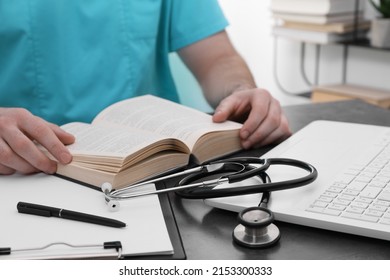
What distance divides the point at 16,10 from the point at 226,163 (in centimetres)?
65

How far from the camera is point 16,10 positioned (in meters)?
1.09

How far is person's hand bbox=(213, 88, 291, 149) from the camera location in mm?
869

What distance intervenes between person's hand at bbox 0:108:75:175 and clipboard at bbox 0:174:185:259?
40 mm

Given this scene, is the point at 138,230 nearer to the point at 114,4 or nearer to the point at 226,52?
the point at 114,4

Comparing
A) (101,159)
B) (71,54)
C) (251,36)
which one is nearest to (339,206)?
(101,159)

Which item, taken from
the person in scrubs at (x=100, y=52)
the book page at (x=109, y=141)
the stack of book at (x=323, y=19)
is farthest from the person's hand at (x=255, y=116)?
the stack of book at (x=323, y=19)

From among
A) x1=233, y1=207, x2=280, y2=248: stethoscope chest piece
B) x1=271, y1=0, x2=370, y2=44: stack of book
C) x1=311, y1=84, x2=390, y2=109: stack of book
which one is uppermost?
x1=233, y1=207, x2=280, y2=248: stethoscope chest piece

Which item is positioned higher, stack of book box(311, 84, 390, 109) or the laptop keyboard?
the laptop keyboard

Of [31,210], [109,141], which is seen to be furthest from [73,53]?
[31,210]

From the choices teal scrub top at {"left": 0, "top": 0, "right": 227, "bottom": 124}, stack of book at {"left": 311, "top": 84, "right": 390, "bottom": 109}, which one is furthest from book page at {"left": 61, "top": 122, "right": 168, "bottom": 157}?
stack of book at {"left": 311, "top": 84, "right": 390, "bottom": 109}

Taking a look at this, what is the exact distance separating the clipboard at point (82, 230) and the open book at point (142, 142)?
0.13ft

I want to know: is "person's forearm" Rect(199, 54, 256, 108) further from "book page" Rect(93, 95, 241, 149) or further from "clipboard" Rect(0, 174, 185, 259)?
"clipboard" Rect(0, 174, 185, 259)

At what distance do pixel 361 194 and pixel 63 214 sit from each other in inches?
13.5

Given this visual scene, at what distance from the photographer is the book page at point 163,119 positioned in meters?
0.82
